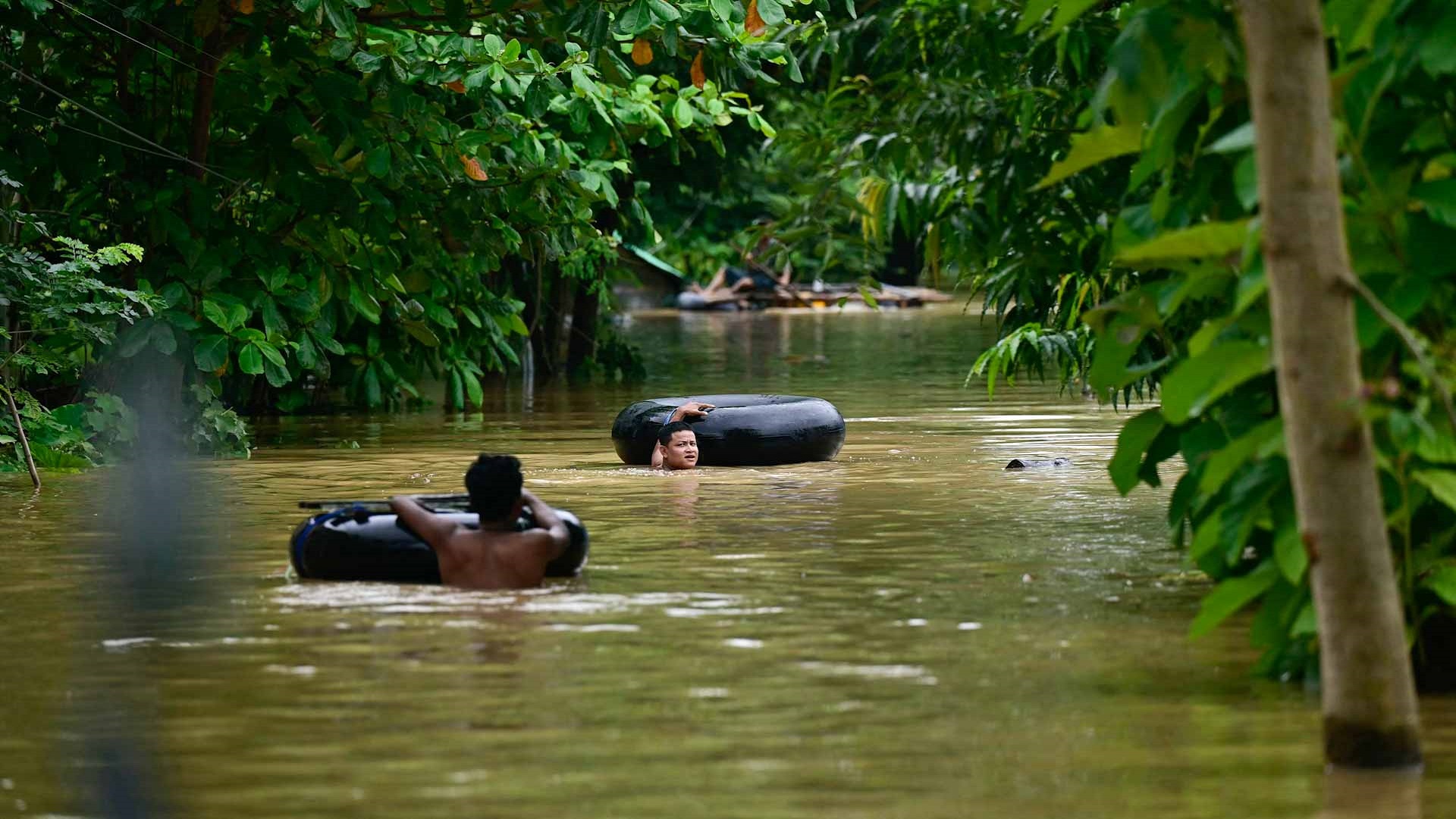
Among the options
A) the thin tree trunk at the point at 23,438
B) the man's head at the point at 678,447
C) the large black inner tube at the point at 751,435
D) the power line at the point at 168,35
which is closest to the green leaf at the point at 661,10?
the man's head at the point at 678,447

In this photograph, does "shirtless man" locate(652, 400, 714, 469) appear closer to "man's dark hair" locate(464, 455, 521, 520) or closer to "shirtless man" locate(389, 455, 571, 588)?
"shirtless man" locate(389, 455, 571, 588)

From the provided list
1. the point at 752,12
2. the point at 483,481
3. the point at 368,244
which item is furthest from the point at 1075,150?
the point at 368,244

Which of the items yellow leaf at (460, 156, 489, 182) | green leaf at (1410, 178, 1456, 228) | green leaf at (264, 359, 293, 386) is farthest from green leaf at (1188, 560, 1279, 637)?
yellow leaf at (460, 156, 489, 182)

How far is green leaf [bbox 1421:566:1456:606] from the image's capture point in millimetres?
7020

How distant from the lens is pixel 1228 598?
6.98 meters

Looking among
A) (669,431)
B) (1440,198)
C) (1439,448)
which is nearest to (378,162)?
(669,431)

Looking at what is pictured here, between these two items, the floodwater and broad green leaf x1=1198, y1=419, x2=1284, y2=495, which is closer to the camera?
the floodwater

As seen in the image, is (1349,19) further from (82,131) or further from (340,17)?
(82,131)

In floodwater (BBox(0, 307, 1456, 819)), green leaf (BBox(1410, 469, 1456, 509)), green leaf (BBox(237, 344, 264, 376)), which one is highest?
green leaf (BBox(237, 344, 264, 376))

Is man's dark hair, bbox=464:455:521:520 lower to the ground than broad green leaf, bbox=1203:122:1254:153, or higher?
lower

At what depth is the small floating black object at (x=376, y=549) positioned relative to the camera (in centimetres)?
998

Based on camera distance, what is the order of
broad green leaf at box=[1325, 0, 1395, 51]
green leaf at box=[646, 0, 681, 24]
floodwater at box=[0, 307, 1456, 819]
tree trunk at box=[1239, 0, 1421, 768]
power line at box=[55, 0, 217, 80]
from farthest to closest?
power line at box=[55, 0, 217, 80] → green leaf at box=[646, 0, 681, 24] → broad green leaf at box=[1325, 0, 1395, 51] → floodwater at box=[0, 307, 1456, 819] → tree trunk at box=[1239, 0, 1421, 768]

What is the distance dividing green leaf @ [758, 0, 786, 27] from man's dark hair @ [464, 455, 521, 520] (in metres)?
5.53

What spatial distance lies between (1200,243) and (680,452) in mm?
9863
